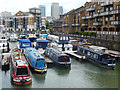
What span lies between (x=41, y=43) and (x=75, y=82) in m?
23.9

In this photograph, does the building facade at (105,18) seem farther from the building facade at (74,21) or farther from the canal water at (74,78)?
the canal water at (74,78)

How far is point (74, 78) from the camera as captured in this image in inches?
1176

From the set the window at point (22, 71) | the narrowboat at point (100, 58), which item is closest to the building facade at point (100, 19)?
the narrowboat at point (100, 58)

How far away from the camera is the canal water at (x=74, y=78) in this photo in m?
26.6

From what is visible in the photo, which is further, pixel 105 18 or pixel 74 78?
pixel 105 18

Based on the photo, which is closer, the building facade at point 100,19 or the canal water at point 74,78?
the canal water at point 74,78

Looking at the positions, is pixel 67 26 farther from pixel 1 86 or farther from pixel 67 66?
pixel 1 86

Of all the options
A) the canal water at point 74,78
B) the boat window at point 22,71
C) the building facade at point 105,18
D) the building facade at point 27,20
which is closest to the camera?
the boat window at point 22,71

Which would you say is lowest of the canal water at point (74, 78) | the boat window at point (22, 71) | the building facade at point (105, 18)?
the canal water at point (74, 78)

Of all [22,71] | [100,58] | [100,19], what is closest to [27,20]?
[100,19]

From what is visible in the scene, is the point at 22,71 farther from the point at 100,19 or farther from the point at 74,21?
A: the point at 74,21

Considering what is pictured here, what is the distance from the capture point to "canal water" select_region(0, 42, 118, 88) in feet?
87.1

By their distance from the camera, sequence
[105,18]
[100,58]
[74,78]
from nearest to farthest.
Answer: [74,78]
[100,58]
[105,18]

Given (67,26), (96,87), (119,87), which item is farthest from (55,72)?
(67,26)
